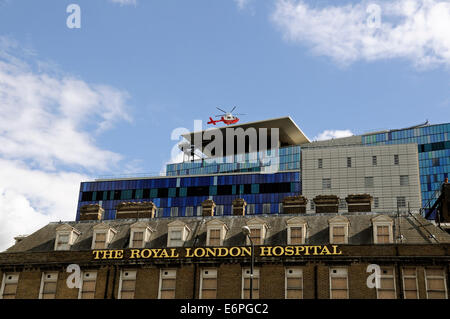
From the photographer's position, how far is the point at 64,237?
48.8 metres

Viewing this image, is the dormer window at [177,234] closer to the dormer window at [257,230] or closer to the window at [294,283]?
the dormer window at [257,230]

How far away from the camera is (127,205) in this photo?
52844mm

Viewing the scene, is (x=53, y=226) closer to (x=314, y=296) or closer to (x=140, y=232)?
(x=140, y=232)

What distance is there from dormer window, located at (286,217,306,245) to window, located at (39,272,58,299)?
58.6ft


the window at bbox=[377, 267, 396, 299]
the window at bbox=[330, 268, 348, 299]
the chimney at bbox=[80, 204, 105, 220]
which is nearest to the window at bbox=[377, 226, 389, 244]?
the window at bbox=[377, 267, 396, 299]

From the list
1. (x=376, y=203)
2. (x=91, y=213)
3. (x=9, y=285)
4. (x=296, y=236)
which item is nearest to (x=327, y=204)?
(x=296, y=236)

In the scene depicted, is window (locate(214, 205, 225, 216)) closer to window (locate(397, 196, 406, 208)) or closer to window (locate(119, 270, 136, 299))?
window (locate(397, 196, 406, 208))

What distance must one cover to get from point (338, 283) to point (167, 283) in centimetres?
1225

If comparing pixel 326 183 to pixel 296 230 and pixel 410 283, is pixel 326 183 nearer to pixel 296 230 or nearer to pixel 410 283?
pixel 296 230

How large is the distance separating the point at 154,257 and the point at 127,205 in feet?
29.7

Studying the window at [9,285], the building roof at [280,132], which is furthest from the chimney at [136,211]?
the building roof at [280,132]

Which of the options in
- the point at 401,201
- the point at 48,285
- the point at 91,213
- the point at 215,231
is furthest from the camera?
the point at 401,201

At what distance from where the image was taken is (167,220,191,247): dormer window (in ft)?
153
